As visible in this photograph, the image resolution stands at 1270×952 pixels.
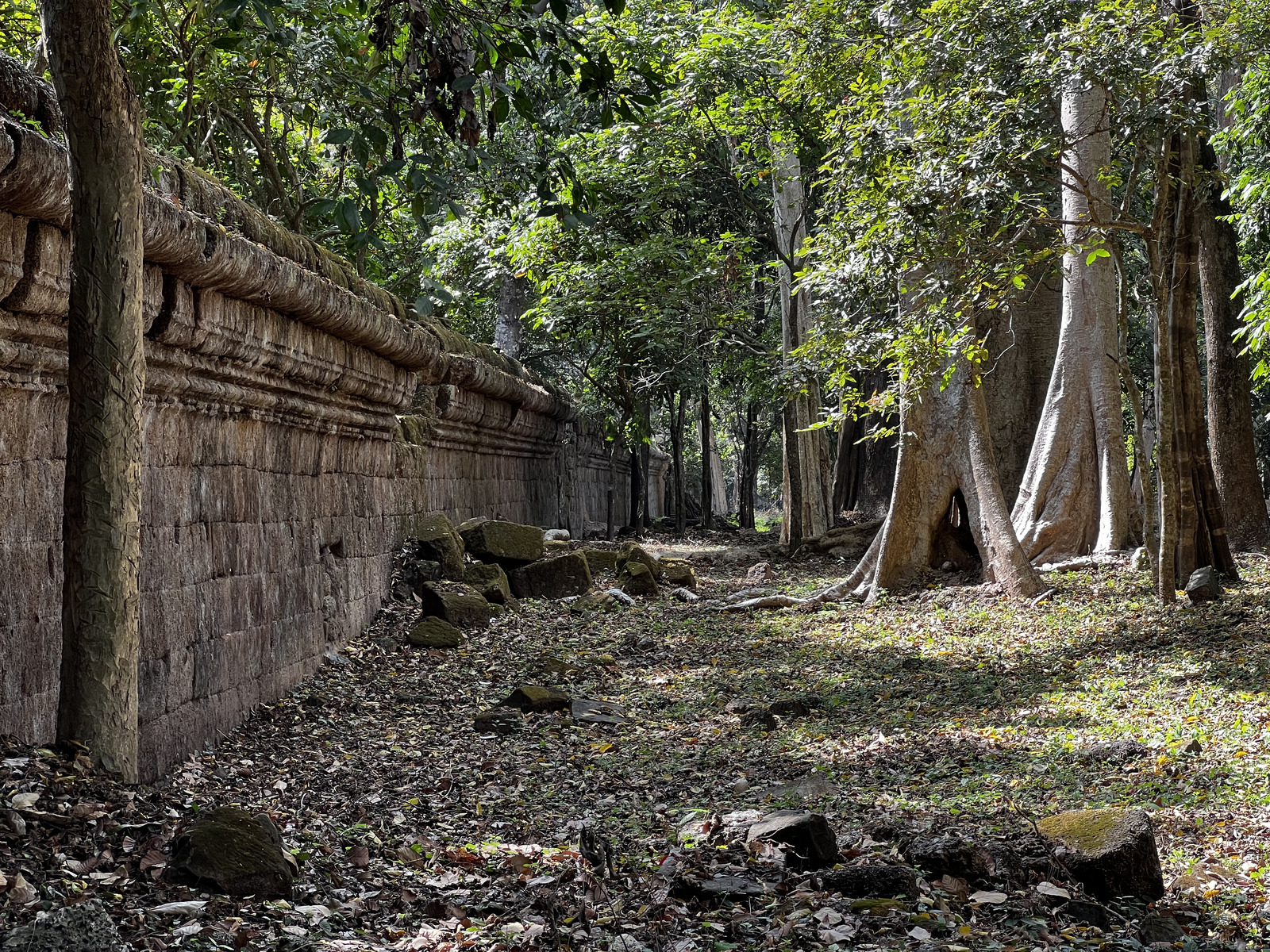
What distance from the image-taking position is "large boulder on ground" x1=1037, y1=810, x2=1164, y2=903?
3.41m

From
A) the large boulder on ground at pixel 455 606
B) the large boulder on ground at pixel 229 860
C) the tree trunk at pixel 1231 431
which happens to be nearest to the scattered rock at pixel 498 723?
the large boulder on ground at pixel 455 606

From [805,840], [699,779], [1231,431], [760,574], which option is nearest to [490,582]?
[760,574]

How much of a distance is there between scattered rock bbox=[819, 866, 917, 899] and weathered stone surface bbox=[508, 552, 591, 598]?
21.5ft

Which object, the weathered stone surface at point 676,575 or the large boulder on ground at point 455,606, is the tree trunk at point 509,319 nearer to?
the weathered stone surface at point 676,575

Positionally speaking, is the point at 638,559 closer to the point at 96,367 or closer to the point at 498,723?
the point at 498,723

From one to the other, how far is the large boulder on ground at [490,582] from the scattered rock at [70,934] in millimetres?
6570

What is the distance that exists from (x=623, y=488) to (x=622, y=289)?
865cm

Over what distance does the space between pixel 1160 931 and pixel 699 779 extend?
90.2 inches

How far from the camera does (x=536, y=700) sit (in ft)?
20.1

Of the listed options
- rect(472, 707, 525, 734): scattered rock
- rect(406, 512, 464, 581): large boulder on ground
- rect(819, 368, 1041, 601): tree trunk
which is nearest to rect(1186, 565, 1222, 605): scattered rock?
rect(819, 368, 1041, 601): tree trunk

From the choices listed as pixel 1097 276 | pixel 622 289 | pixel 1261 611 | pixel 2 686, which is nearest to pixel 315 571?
pixel 2 686

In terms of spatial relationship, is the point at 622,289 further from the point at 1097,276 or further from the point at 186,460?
the point at 186,460

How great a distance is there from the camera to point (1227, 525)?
955 centimetres

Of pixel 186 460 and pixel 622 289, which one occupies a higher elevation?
pixel 622 289
